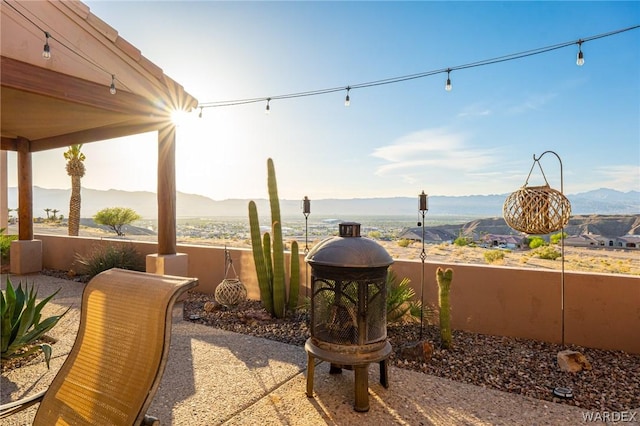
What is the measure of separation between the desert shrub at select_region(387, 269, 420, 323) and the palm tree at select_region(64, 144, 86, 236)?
16611mm

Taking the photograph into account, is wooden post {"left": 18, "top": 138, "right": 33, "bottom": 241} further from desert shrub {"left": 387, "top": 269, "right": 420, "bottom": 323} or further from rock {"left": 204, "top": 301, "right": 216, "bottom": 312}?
desert shrub {"left": 387, "top": 269, "right": 420, "bottom": 323}

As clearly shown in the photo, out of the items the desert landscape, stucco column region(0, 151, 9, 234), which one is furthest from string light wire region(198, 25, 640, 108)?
stucco column region(0, 151, 9, 234)

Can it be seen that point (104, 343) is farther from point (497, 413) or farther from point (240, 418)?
point (497, 413)

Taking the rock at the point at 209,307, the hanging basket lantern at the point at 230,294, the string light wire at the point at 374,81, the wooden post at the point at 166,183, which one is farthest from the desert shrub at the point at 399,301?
the wooden post at the point at 166,183

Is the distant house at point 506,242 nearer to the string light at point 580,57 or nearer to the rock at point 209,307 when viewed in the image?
the string light at point 580,57

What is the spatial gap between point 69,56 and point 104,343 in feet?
12.4

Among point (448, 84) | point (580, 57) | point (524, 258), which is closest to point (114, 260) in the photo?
point (448, 84)

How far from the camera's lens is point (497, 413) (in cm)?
251

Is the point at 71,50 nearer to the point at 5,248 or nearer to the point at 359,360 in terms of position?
the point at 359,360

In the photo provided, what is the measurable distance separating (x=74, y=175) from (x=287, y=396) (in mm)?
17565

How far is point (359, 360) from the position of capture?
2.62 meters

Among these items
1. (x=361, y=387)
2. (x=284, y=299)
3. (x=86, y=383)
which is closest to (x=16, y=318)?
(x=86, y=383)

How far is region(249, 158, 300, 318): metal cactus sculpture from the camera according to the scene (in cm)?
457

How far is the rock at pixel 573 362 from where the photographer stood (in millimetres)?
3117
